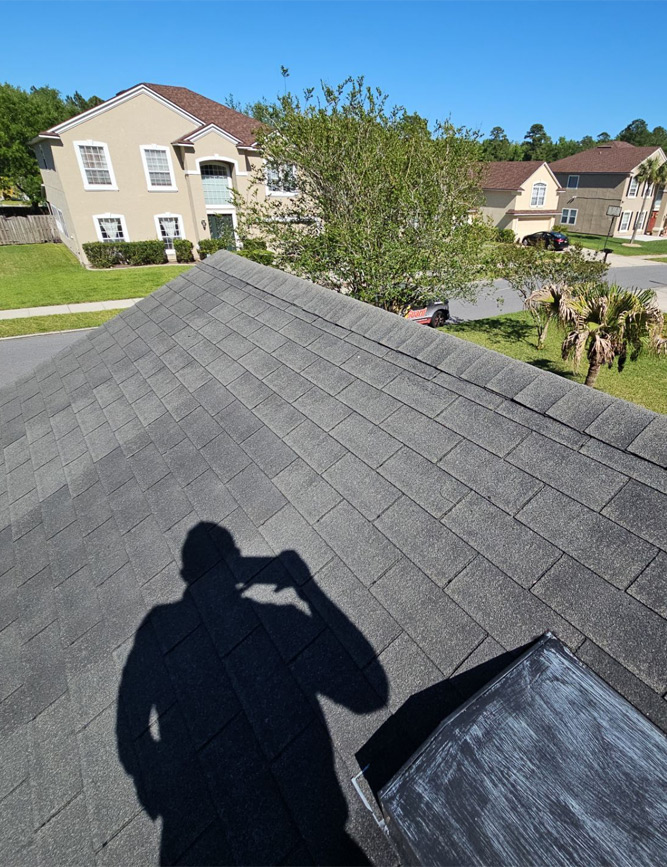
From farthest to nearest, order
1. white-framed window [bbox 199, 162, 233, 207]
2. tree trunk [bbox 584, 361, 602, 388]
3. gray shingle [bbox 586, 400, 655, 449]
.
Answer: white-framed window [bbox 199, 162, 233, 207]
tree trunk [bbox 584, 361, 602, 388]
gray shingle [bbox 586, 400, 655, 449]

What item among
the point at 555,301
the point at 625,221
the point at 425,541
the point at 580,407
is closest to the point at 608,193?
the point at 625,221

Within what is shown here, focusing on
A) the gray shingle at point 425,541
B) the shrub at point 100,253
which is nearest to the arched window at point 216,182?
the shrub at point 100,253

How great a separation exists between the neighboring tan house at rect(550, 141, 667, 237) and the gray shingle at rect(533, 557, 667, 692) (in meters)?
53.1

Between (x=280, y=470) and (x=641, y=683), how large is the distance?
254 cm

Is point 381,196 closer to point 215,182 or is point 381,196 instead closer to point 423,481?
point 423,481

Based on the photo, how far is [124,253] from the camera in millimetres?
28344

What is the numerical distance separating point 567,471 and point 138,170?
3233cm

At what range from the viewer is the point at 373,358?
4.29m

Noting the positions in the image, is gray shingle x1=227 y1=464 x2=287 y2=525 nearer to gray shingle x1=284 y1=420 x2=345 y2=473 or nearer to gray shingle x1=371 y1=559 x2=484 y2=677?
gray shingle x1=284 y1=420 x2=345 y2=473

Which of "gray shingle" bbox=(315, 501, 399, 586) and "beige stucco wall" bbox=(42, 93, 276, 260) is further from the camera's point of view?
"beige stucco wall" bbox=(42, 93, 276, 260)

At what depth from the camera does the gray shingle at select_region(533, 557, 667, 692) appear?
6.64 ft

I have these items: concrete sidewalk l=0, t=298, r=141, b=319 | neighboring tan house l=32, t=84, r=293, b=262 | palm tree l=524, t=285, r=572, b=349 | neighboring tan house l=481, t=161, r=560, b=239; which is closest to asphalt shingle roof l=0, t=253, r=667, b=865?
palm tree l=524, t=285, r=572, b=349

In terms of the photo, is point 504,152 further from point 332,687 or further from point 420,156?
point 332,687

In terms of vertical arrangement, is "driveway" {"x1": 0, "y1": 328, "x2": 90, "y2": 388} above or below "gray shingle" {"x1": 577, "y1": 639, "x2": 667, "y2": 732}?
below
